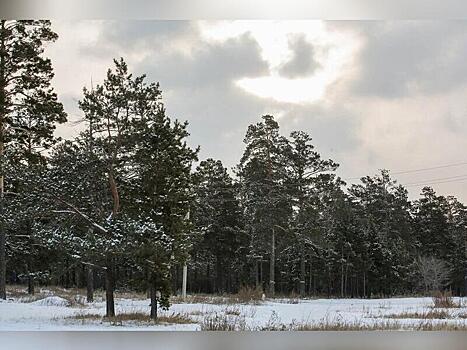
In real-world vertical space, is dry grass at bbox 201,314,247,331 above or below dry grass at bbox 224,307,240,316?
below

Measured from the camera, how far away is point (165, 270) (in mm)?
5070

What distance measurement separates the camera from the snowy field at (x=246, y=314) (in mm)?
4980

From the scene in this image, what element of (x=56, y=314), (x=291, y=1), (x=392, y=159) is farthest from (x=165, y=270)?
(x=291, y=1)

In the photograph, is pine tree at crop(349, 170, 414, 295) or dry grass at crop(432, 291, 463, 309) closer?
dry grass at crop(432, 291, 463, 309)

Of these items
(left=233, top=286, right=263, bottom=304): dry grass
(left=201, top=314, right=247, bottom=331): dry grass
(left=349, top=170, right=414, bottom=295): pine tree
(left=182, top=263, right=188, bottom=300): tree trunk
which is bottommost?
(left=201, top=314, right=247, bottom=331): dry grass

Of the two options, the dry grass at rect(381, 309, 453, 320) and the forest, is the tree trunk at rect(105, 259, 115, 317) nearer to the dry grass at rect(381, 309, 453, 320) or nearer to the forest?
the forest

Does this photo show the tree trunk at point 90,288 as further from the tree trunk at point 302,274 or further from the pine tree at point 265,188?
the tree trunk at point 302,274

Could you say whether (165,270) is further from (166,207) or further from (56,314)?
(56,314)

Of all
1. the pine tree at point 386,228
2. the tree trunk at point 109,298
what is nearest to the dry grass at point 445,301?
the pine tree at point 386,228

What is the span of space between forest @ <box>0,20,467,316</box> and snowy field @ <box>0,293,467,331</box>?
0.10 metres

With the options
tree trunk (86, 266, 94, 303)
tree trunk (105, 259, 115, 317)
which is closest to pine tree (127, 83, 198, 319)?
tree trunk (105, 259, 115, 317)

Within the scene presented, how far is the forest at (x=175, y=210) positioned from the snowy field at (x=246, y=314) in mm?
102

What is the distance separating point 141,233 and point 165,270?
0.33 metres

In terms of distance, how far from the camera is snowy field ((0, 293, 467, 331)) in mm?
4980
